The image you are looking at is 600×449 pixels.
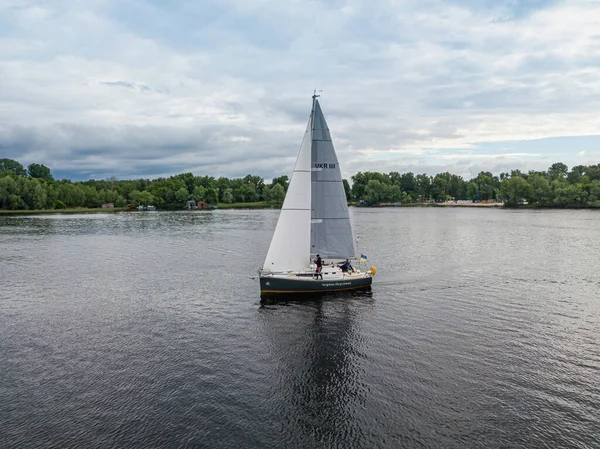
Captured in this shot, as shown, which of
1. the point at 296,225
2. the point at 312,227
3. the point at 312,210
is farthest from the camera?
the point at 312,227

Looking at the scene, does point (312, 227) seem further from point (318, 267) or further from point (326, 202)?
point (318, 267)

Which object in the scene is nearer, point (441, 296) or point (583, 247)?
point (441, 296)

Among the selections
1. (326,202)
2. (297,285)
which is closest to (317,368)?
(297,285)

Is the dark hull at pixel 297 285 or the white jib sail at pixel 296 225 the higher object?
the white jib sail at pixel 296 225

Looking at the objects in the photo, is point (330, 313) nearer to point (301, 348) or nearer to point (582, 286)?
point (301, 348)

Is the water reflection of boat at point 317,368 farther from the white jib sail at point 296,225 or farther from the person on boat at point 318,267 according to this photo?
the white jib sail at point 296,225

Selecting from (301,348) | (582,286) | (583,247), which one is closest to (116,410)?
(301,348)

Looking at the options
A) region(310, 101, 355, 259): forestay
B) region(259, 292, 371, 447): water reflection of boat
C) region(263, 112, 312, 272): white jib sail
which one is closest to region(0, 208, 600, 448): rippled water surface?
region(259, 292, 371, 447): water reflection of boat

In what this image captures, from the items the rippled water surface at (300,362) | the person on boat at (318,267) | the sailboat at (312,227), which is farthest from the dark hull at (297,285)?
the rippled water surface at (300,362)
